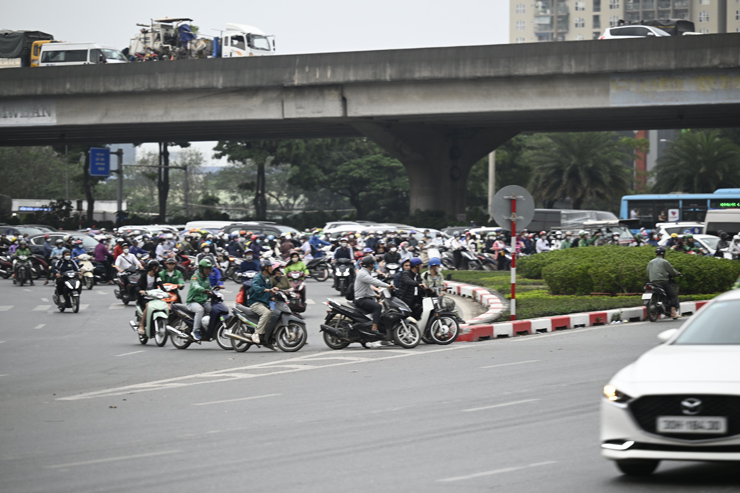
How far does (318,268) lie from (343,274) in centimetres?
569

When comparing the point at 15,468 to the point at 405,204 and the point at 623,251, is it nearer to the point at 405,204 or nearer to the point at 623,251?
the point at 623,251

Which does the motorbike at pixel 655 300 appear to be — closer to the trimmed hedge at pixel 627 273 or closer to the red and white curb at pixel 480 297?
the red and white curb at pixel 480 297

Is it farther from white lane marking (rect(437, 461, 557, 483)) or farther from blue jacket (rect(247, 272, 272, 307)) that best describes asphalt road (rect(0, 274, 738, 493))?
blue jacket (rect(247, 272, 272, 307))

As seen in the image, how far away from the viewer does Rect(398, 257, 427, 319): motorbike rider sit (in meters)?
16.0

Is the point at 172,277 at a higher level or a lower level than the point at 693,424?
higher

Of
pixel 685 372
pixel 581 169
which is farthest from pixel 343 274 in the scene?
pixel 581 169

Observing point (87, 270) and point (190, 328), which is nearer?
point (190, 328)

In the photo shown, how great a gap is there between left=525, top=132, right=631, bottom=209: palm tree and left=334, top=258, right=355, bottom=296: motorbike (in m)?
42.0

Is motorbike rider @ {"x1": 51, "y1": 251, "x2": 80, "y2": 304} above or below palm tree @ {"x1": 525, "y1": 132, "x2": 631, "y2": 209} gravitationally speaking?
below

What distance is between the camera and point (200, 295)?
637 inches

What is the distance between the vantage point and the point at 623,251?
82.3ft

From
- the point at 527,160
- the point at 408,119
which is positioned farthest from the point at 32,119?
the point at 527,160

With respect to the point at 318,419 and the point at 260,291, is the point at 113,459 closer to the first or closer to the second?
the point at 318,419

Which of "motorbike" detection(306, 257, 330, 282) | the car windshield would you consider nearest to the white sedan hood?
the car windshield
